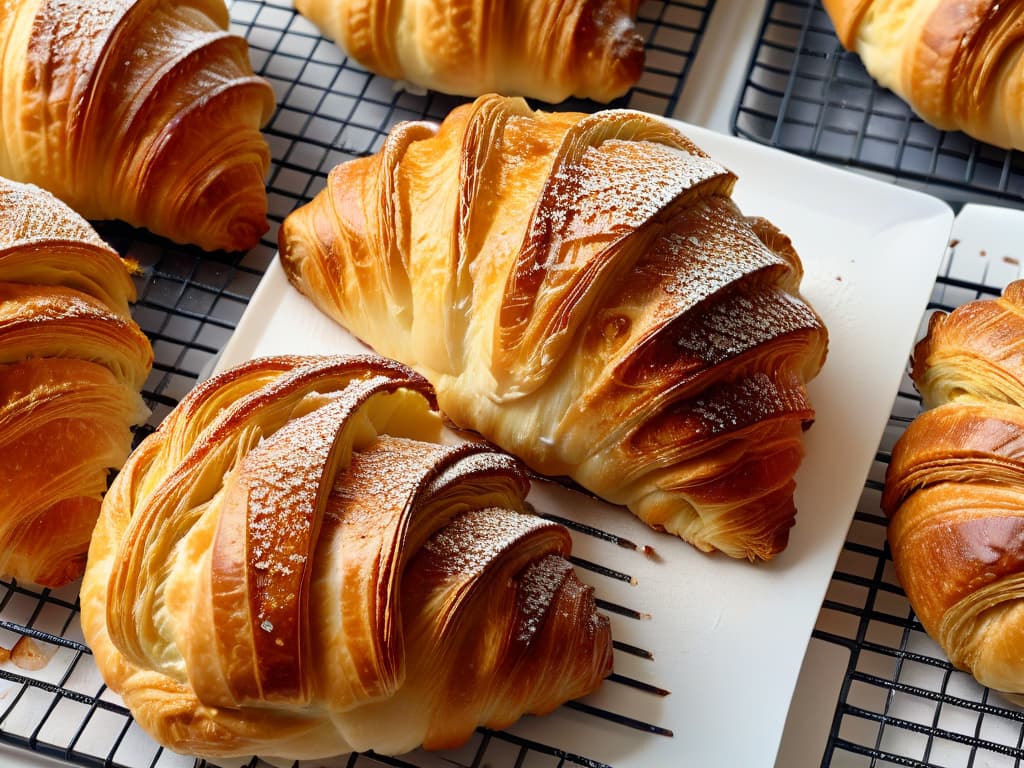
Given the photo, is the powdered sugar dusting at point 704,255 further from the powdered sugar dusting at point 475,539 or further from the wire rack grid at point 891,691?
the wire rack grid at point 891,691

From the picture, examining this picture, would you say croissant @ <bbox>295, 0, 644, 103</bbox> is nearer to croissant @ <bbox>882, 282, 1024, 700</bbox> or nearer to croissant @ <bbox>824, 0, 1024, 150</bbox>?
croissant @ <bbox>824, 0, 1024, 150</bbox>

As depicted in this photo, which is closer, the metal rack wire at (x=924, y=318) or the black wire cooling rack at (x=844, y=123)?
the metal rack wire at (x=924, y=318)

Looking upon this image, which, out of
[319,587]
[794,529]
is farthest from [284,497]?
[794,529]

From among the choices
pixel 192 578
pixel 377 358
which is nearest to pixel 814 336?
pixel 377 358

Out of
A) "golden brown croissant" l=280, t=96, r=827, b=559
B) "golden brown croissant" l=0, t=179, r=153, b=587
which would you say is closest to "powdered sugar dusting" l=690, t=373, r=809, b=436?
"golden brown croissant" l=280, t=96, r=827, b=559

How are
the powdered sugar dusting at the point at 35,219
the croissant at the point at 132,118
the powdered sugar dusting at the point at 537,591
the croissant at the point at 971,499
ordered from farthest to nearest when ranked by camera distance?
the croissant at the point at 132,118, the powdered sugar dusting at the point at 35,219, the croissant at the point at 971,499, the powdered sugar dusting at the point at 537,591

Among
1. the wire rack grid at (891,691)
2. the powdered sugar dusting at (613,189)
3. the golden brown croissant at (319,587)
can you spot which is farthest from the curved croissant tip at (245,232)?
the wire rack grid at (891,691)
